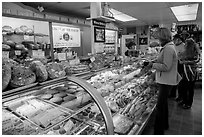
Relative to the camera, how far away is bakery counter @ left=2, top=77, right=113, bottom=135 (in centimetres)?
145

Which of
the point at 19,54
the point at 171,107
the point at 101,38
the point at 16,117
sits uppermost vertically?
the point at 101,38

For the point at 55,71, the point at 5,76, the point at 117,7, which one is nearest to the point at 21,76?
the point at 5,76

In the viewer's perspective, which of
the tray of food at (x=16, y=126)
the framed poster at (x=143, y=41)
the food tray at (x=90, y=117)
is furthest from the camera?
the framed poster at (x=143, y=41)

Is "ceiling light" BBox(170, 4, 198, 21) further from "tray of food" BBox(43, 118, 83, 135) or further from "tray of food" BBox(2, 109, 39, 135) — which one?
"tray of food" BBox(2, 109, 39, 135)

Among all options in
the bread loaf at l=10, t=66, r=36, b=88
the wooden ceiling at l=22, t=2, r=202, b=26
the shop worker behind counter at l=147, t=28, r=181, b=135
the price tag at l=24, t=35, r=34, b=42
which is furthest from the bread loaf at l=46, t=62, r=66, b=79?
the wooden ceiling at l=22, t=2, r=202, b=26

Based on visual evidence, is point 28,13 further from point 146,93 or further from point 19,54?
point 146,93

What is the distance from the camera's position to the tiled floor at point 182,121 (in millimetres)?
2848

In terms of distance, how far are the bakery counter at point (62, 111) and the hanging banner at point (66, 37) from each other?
145 inches

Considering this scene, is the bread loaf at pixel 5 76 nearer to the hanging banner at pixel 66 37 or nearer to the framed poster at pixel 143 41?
the hanging banner at pixel 66 37

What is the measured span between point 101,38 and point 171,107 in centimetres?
257

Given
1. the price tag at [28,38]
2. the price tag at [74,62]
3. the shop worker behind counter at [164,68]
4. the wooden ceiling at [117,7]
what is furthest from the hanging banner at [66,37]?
the shop worker behind counter at [164,68]

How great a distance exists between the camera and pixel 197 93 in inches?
206

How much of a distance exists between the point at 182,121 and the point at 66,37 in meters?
4.42

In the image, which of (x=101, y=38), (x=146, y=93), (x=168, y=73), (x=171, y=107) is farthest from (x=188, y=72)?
(x=101, y=38)
